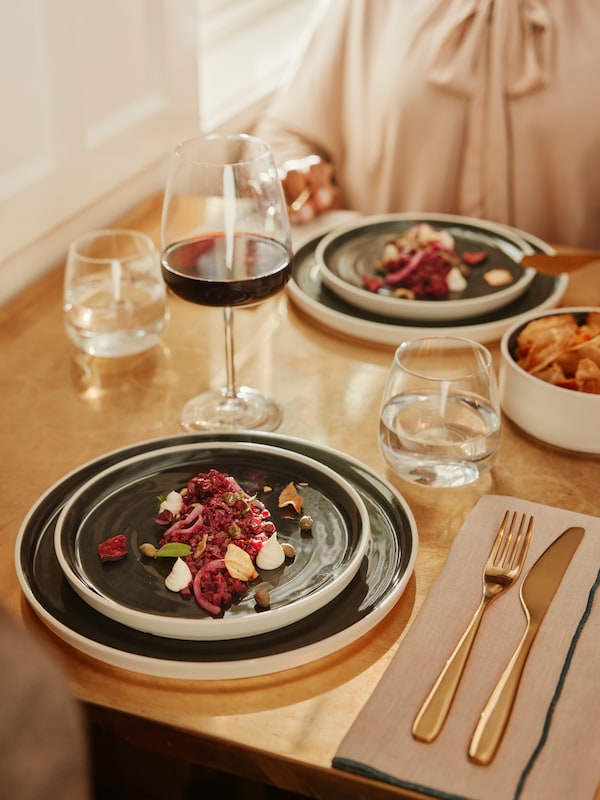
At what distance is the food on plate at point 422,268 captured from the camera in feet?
4.29

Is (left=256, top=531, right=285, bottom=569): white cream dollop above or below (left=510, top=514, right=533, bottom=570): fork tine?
above

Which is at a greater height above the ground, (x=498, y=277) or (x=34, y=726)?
(x=34, y=726)

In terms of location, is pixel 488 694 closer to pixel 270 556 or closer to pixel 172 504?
pixel 270 556

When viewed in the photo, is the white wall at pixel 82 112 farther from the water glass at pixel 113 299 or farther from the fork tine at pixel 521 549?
the fork tine at pixel 521 549

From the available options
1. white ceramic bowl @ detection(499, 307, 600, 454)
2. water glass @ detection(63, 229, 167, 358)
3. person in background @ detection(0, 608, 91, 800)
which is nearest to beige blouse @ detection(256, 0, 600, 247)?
water glass @ detection(63, 229, 167, 358)

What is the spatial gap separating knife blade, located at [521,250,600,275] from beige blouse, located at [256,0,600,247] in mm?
686

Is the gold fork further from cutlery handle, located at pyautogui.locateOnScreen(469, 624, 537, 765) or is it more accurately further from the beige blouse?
the beige blouse

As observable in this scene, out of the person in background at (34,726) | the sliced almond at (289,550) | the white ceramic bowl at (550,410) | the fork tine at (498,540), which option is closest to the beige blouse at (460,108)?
the white ceramic bowl at (550,410)

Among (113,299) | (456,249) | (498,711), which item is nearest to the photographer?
(498,711)

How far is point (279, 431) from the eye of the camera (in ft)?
3.48

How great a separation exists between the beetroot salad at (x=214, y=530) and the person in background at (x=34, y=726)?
1.13ft

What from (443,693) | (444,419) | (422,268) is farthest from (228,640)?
(422,268)

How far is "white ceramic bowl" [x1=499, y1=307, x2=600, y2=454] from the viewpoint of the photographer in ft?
3.26

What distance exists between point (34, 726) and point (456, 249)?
3.80 ft
